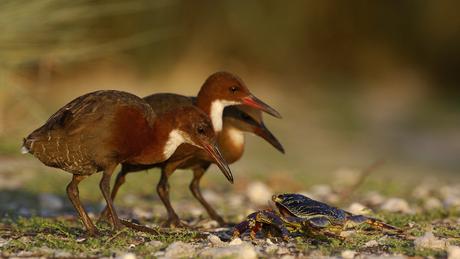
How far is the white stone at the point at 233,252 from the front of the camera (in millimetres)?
4562

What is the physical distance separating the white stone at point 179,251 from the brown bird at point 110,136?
0.88m

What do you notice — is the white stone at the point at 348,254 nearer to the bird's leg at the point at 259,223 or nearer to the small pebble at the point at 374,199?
the bird's leg at the point at 259,223

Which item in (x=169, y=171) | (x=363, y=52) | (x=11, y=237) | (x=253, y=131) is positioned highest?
(x=363, y=52)

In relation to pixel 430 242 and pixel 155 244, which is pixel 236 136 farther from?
pixel 430 242

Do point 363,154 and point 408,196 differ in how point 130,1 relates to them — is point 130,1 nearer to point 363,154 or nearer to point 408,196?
point 363,154

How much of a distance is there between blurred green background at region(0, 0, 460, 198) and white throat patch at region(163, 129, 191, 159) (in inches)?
110

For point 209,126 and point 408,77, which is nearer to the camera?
point 209,126

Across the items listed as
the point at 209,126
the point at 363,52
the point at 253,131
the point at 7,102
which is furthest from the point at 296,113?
the point at 209,126

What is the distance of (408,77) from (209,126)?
483 inches

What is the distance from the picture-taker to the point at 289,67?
16.3 m

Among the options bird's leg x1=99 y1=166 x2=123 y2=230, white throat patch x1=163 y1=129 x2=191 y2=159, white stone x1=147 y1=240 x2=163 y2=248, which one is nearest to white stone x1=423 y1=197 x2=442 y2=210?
white throat patch x1=163 y1=129 x2=191 y2=159

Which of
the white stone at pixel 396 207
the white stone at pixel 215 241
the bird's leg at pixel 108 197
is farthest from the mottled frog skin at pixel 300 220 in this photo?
the white stone at pixel 396 207

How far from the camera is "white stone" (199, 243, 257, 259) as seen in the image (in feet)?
15.0

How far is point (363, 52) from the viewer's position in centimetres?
1741
